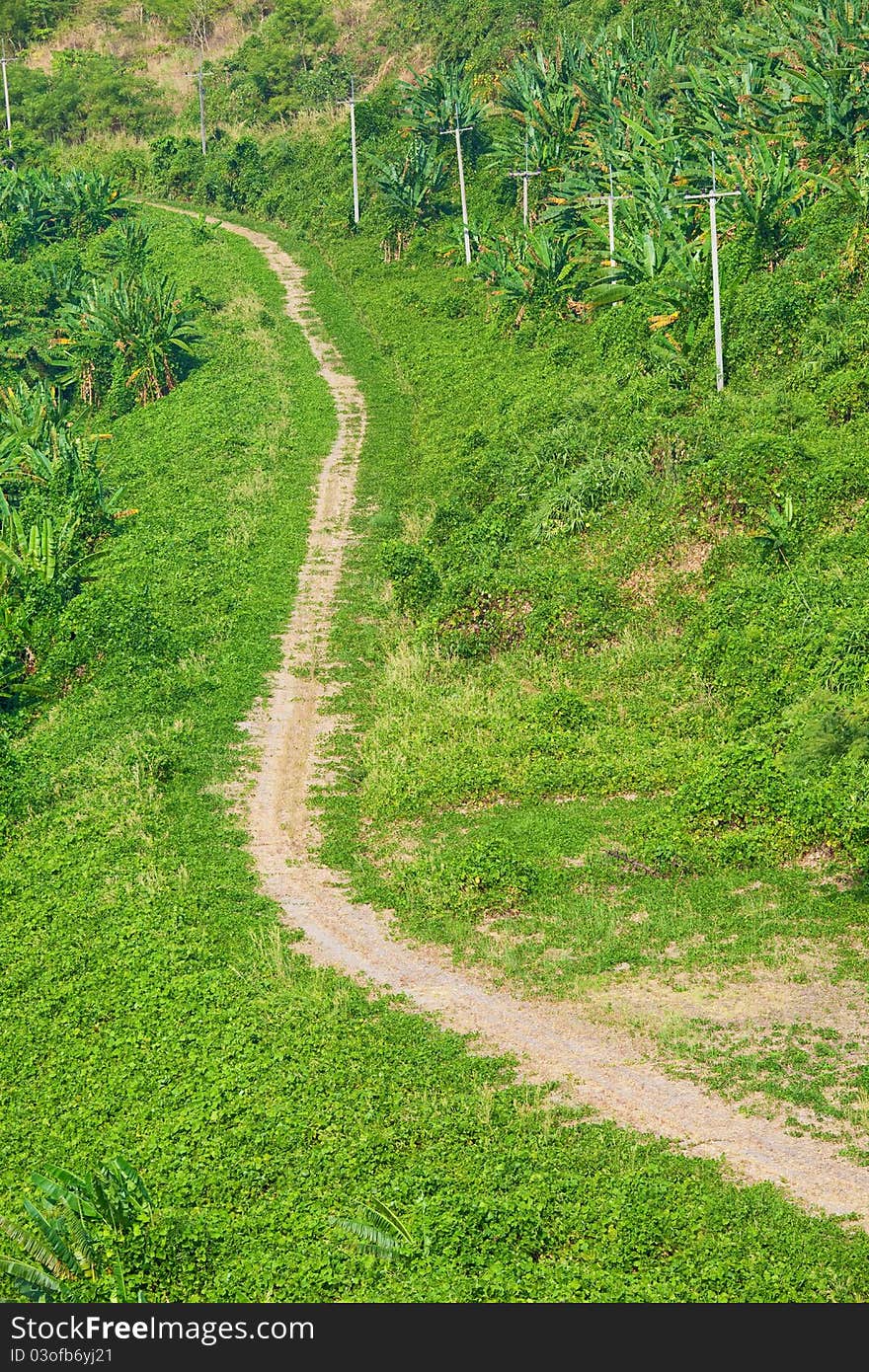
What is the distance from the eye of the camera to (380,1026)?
641 inches

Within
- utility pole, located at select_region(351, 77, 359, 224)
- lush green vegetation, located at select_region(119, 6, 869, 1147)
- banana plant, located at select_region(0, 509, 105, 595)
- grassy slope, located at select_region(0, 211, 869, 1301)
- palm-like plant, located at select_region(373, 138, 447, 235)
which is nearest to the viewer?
grassy slope, located at select_region(0, 211, 869, 1301)

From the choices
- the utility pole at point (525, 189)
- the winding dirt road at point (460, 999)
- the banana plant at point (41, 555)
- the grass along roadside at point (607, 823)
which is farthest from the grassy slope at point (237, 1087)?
the utility pole at point (525, 189)

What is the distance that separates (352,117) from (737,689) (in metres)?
36.3

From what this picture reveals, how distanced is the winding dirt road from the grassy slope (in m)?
0.38

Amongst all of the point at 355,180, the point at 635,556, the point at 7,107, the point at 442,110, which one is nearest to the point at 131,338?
the point at 355,180

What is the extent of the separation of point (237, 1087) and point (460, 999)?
2.75 meters

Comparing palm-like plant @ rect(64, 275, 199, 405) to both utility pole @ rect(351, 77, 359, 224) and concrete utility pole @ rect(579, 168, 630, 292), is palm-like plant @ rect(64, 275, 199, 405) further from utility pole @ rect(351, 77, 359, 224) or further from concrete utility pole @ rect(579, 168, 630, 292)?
utility pole @ rect(351, 77, 359, 224)

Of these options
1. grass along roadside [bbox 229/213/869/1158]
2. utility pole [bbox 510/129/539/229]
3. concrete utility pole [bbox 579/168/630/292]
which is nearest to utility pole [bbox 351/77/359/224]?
utility pole [bbox 510/129/539/229]

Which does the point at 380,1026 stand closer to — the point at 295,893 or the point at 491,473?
the point at 295,893

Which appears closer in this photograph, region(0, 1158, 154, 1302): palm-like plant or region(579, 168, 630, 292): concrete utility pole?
region(0, 1158, 154, 1302): palm-like plant

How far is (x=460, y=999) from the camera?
55.0ft

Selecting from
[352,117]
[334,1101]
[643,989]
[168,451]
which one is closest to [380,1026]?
[334,1101]

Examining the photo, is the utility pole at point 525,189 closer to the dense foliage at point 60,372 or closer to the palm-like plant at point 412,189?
the palm-like plant at point 412,189

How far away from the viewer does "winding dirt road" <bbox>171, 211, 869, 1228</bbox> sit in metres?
13.8
